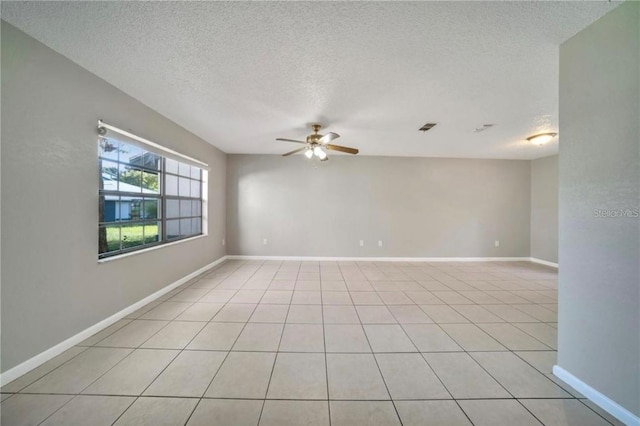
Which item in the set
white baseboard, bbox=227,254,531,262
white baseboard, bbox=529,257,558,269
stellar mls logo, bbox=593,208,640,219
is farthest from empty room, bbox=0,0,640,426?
white baseboard, bbox=529,257,558,269

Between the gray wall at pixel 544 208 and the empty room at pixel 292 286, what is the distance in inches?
90.1

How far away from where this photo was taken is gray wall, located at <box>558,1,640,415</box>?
1.26 metres

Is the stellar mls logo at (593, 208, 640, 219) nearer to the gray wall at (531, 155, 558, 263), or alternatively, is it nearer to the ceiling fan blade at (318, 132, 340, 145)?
the ceiling fan blade at (318, 132, 340, 145)

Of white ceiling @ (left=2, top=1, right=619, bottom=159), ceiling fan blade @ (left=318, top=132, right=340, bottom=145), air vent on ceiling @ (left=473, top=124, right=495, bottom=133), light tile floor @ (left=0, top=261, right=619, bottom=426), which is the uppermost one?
air vent on ceiling @ (left=473, top=124, right=495, bottom=133)

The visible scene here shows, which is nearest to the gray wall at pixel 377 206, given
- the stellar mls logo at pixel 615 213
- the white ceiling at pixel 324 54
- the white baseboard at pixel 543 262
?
the white baseboard at pixel 543 262

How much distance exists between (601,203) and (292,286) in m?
3.29

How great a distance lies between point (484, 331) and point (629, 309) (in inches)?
46.2

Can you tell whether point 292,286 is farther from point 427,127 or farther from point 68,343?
point 427,127

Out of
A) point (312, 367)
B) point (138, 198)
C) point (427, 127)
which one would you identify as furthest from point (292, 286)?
point (427, 127)

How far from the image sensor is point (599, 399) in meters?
1.39

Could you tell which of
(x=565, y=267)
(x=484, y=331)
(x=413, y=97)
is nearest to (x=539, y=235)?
(x=484, y=331)

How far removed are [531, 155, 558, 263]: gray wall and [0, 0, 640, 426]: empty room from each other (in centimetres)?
229

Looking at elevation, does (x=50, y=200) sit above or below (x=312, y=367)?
above

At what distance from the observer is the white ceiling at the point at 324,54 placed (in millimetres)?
1388
